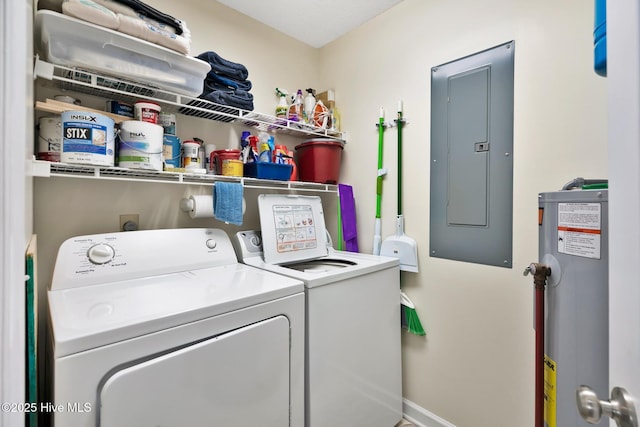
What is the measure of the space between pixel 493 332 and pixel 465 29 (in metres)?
1.65

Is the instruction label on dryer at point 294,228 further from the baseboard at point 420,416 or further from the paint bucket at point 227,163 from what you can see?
the baseboard at point 420,416

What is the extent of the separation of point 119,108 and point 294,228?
3.65ft

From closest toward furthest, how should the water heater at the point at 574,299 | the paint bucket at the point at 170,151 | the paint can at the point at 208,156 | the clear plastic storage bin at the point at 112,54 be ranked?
1. the water heater at the point at 574,299
2. the clear plastic storage bin at the point at 112,54
3. the paint bucket at the point at 170,151
4. the paint can at the point at 208,156

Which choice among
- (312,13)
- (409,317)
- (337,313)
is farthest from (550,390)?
(312,13)

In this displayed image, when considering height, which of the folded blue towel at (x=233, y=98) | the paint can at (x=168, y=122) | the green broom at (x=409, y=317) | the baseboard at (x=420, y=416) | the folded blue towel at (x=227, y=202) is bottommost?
the baseboard at (x=420, y=416)

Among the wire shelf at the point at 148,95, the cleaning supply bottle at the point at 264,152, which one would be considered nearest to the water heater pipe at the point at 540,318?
A: the cleaning supply bottle at the point at 264,152

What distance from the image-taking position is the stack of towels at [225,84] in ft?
5.27

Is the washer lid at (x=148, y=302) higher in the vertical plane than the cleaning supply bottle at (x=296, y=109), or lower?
lower

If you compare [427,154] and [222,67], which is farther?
[427,154]

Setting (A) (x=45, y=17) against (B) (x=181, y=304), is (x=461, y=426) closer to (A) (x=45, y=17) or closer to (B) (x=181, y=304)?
(B) (x=181, y=304)

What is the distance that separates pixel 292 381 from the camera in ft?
4.06

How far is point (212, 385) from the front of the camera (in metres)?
0.99

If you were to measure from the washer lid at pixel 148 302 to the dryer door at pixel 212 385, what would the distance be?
10 cm

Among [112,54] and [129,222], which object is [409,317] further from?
[112,54]
